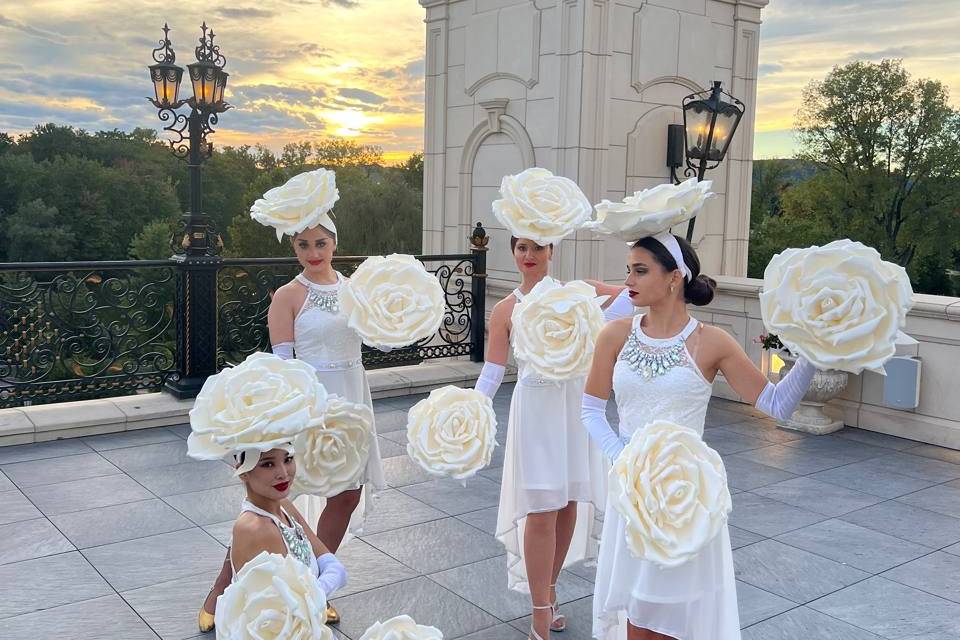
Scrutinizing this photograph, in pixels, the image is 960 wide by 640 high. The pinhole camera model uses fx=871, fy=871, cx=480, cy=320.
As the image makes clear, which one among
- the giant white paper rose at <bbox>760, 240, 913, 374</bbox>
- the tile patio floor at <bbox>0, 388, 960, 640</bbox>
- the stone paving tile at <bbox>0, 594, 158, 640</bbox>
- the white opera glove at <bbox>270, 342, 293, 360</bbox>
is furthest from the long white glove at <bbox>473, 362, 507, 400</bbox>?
the stone paving tile at <bbox>0, 594, 158, 640</bbox>

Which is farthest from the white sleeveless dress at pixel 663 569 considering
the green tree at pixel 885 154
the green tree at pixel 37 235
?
the green tree at pixel 885 154

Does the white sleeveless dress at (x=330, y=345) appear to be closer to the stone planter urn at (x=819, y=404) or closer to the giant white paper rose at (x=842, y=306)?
the giant white paper rose at (x=842, y=306)

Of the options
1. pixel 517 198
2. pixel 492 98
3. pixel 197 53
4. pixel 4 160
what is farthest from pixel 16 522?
pixel 4 160

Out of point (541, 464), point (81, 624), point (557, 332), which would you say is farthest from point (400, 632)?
point (81, 624)

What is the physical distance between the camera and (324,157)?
48.6 meters

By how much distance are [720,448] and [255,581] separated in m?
6.21

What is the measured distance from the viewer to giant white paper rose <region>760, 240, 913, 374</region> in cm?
228

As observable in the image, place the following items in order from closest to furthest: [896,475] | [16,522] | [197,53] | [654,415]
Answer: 1. [654,415]
2. [16,522]
3. [896,475]
4. [197,53]

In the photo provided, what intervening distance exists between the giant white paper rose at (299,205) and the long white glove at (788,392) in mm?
2168

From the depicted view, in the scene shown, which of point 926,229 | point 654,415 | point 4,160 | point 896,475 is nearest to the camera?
Result: point 654,415

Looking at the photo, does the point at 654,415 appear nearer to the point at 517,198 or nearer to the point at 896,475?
the point at 517,198

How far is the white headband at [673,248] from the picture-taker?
3.06m

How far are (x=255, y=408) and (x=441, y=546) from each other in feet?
10.1

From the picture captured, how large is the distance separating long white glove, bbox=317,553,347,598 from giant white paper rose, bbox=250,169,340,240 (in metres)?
1.67
